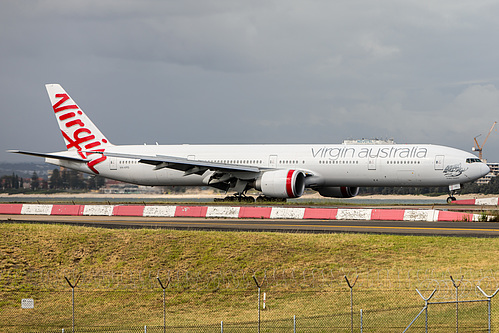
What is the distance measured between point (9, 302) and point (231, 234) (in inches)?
378

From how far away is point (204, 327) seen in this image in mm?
19453

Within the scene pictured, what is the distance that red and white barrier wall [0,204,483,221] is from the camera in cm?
3631

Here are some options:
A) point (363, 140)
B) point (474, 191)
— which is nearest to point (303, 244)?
point (363, 140)

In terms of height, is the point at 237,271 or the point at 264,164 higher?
the point at 264,164

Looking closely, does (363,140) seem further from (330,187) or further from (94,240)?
(94,240)

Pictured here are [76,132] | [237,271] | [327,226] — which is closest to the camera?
[237,271]

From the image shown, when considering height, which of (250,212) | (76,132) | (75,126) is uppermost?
(75,126)

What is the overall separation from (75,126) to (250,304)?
42732mm

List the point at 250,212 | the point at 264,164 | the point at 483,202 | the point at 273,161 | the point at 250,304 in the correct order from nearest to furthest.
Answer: the point at 250,304 → the point at 250,212 → the point at 483,202 → the point at 273,161 → the point at 264,164

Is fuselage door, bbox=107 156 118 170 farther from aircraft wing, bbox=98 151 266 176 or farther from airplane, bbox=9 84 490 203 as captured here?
aircraft wing, bbox=98 151 266 176

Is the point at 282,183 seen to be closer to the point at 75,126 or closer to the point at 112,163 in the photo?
the point at 112,163

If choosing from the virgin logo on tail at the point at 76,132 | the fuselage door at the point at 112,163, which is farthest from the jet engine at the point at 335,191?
the virgin logo on tail at the point at 76,132

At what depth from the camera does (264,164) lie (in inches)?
2130

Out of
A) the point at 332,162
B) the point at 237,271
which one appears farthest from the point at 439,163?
the point at 237,271
